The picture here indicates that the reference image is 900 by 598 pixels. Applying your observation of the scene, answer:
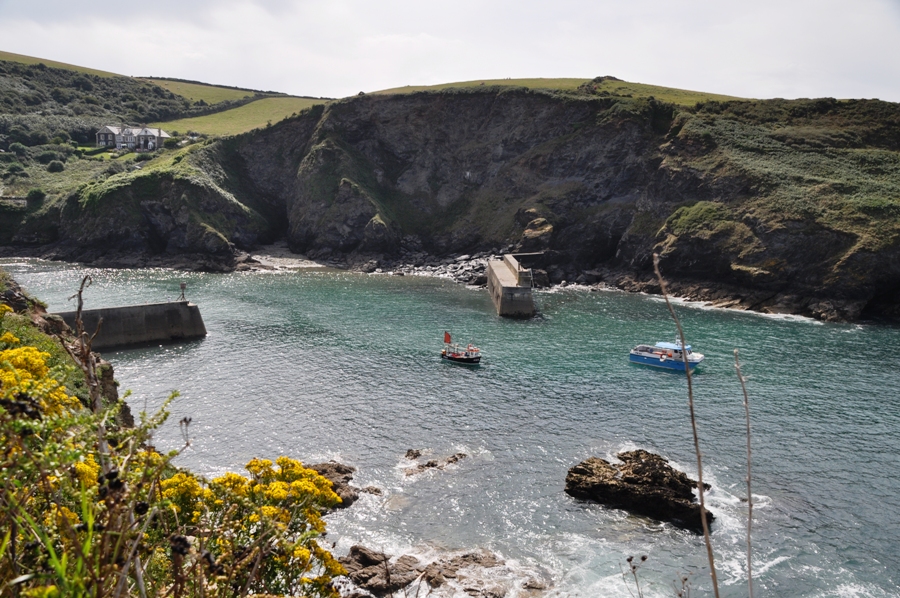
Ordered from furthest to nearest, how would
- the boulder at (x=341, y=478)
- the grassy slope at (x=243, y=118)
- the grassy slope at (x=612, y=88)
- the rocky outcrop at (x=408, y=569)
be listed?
the grassy slope at (x=243, y=118) → the grassy slope at (x=612, y=88) → the boulder at (x=341, y=478) → the rocky outcrop at (x=408, y=569)

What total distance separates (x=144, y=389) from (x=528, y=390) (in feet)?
89.4

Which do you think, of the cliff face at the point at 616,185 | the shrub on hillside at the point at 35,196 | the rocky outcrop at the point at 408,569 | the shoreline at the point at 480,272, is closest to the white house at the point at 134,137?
the cliff face at the point at 616,185

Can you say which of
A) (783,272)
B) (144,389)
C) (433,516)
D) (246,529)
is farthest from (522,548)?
(783,272)

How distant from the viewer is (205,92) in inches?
7525

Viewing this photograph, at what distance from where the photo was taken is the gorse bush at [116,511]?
16.2 ft

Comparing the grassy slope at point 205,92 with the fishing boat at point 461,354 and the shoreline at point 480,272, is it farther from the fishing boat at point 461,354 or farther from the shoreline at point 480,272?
the fishing boat at point 461,354

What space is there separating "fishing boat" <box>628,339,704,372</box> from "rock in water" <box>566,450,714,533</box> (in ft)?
69.3

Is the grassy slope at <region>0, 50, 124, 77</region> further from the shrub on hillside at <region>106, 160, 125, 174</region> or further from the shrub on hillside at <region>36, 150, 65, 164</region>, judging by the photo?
the shrub on hillside at <region>106, 160, 125, 174</region>

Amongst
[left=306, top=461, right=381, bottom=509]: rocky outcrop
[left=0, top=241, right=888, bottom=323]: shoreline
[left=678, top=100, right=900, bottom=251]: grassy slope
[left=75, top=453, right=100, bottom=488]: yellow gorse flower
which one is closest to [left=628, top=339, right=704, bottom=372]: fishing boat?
[left=0, top=241, right=888, bottom=323]: shoreline

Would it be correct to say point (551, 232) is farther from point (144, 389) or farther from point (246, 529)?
point (246, 529)

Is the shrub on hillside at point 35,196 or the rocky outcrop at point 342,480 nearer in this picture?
the rocky outcrop at point 342,480

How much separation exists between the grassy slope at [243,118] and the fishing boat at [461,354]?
350 ft

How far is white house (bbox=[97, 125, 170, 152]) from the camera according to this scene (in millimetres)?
138750

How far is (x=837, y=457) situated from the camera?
3466 cm
